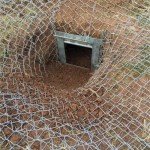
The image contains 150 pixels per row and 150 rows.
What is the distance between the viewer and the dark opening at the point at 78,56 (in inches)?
136

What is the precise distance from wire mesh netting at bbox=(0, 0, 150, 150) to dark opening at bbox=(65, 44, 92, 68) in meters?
0.03

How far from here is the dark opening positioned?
3.45m

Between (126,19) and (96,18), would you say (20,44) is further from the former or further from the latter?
(126,19)

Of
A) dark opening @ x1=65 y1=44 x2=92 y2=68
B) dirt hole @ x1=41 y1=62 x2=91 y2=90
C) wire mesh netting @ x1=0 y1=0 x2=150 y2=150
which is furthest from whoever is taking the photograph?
dark opening @ x1=65 y1=44 x2=92 y2=68

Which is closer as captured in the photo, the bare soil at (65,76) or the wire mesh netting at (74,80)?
the wire mesh netting at (74,80)

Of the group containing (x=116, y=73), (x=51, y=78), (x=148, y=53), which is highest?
(x=148, y=53)

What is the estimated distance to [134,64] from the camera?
2.51 m

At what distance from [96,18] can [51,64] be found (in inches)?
30.8

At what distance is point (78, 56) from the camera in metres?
3.51

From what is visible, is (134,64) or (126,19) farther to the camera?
(126,19)

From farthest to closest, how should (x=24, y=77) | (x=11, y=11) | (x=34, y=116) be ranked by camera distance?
(x=11, y=11) < (x=24, y=77) < (x=34, y=116)

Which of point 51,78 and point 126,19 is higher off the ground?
point 126,19

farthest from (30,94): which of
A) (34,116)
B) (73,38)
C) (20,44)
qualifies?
(73,38)

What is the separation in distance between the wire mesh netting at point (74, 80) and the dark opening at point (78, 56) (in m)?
0.03
